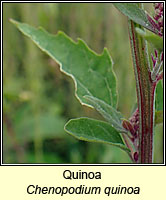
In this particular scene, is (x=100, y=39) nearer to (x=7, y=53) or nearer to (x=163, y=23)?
(x=7, y=53)

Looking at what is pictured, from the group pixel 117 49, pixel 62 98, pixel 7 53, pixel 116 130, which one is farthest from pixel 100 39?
pixel 116 130

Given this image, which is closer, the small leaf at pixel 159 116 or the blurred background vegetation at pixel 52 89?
the small leaf at pixel 159 116

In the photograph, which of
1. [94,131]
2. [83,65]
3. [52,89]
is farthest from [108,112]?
[52,89]

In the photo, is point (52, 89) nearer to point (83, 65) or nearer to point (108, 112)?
point (83, 65)

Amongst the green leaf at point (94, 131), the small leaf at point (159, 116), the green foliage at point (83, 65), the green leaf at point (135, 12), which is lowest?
the green leaf at point (94, 131)

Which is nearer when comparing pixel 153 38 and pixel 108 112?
pixel 153 38

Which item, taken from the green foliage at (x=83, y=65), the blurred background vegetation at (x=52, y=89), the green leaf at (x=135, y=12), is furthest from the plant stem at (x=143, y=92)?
the blurred background vegetation at (x=52, y=89)

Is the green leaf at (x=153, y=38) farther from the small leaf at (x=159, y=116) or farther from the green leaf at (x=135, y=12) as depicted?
the small leaf at (x=159, y=116)
